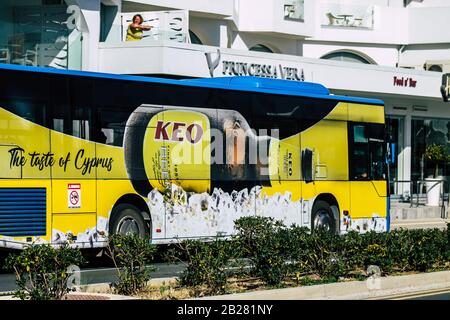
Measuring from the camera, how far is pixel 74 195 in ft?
58.9

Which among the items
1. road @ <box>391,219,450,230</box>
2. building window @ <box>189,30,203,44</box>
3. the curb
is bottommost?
the curb

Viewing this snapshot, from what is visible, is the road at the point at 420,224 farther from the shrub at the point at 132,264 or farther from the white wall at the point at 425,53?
the shrub at the point at 132,264

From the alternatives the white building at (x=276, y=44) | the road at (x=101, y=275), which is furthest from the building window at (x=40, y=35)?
the road at (x=101, y=275)

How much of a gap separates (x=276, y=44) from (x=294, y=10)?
1762 mm

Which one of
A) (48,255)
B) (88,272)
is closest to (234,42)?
(88,272)

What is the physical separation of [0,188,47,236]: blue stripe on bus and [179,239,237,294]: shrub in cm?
354

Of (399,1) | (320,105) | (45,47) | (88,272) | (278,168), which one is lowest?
(88,272)

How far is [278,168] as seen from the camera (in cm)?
2211

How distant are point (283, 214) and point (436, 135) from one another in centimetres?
2467

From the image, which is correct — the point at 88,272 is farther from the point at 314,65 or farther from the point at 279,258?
the point at 314,65

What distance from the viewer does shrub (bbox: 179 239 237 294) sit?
14.2 m

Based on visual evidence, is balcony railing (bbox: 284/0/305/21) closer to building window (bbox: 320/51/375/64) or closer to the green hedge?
building window (bbox: 320/51/375/64)

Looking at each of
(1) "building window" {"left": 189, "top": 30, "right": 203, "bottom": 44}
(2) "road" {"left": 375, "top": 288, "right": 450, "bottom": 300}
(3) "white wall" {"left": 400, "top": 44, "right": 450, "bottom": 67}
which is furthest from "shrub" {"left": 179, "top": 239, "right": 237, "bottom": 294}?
(3) "white wall" {"left": 400, "top": 44, "right": 450, "bottom": 67}

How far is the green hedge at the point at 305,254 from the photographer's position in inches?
573
